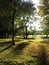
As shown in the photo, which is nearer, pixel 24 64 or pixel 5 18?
pixel 24 64

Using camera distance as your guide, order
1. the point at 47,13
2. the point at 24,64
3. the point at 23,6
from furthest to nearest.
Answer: the point at 47,13, the point at 23,6, the point at 24,64

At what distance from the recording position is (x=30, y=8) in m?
26.4

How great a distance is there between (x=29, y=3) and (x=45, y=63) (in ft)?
43.5

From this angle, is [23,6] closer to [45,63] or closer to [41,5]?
[41,5]

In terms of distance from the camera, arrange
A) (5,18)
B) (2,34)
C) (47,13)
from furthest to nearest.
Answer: (2,34) < (47,13) < (5,18)

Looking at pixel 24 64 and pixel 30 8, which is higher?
pixel 30 8

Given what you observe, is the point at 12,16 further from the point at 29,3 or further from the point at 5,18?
the point at 29,3

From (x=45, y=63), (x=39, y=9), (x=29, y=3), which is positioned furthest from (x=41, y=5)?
(x=45, y=63)

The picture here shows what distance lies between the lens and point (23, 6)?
85.9 feet

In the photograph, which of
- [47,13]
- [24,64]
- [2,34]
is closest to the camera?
[24,64]

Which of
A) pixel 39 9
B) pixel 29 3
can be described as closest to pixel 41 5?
pixel 39 9

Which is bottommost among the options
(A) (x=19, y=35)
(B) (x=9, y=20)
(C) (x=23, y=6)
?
(A) (x=19, y=35)

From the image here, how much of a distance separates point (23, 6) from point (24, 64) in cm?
1330

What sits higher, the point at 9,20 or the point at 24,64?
the point at 9,20
